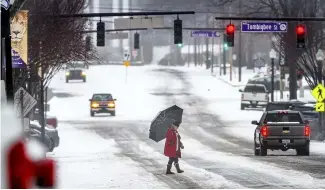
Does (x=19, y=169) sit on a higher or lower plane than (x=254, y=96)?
higher

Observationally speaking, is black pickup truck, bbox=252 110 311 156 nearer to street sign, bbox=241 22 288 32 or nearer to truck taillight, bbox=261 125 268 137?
truck taillight, bbox=261 125 268 137

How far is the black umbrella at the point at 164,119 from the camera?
26.8 meters

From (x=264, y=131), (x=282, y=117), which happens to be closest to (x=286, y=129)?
(x=282, y=117)

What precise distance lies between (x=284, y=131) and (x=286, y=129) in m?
0.10

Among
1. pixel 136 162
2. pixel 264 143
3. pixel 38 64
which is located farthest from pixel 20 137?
pixel 38 64

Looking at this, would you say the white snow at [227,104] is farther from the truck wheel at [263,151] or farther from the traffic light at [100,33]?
the traffic light at [100,33]

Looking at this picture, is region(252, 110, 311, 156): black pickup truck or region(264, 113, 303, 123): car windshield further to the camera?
region(264, 113, 303, 123): car windshield

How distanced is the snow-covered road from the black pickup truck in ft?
1.93

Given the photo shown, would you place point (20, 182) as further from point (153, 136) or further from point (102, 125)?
point (102, 125)

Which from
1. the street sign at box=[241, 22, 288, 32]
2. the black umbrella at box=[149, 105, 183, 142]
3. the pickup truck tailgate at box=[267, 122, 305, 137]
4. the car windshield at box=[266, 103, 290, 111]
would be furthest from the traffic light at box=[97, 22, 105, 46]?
the car windshield at box=[266, 103, 290, 111]

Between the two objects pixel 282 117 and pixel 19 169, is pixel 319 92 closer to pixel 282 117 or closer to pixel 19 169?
pixel 282 117

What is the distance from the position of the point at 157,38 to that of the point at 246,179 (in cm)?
13976

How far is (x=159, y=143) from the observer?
41219mm

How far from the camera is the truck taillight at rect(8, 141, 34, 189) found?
1.88 m
